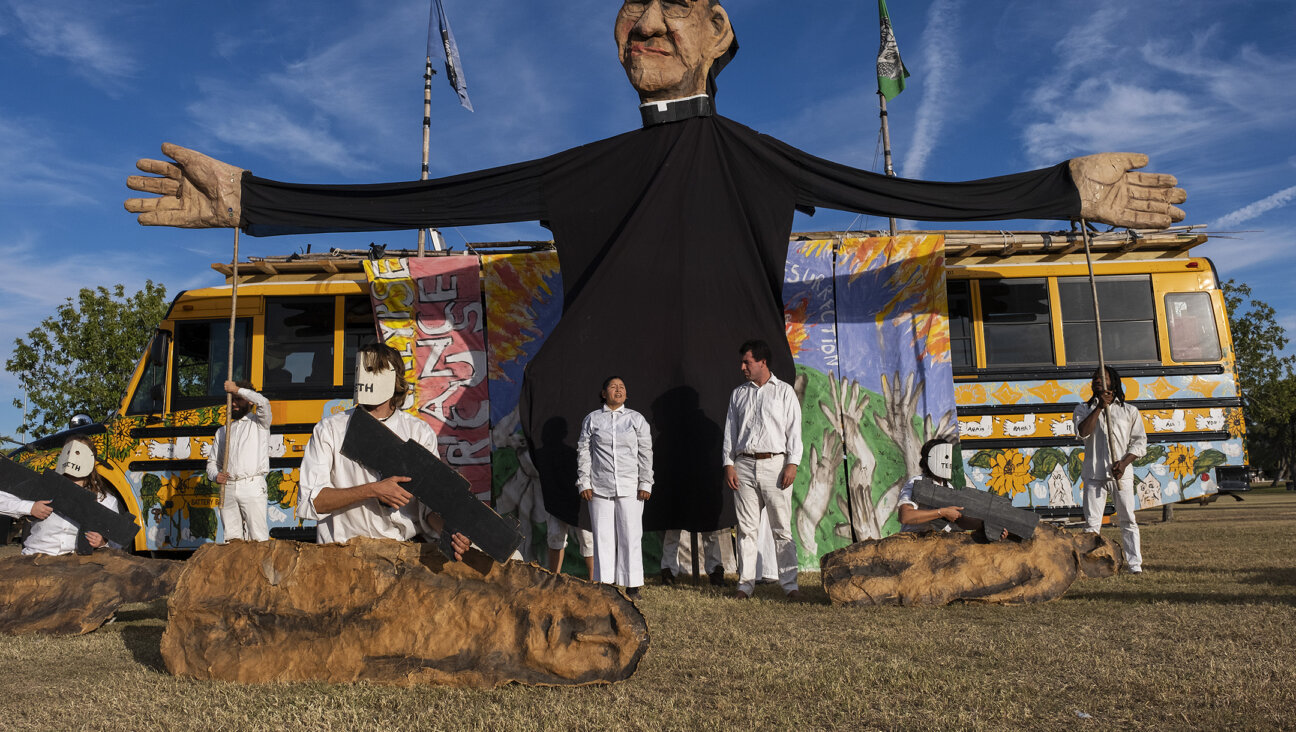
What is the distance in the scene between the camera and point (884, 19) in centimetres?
1500

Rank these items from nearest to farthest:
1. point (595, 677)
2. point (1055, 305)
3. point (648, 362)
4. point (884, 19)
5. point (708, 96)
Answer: point (595, 677) < point (648, 362) < point (708, 96) < point (1055, 305) < point (884, 19)

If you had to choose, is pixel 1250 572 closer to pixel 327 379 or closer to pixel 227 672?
pixel 227 672

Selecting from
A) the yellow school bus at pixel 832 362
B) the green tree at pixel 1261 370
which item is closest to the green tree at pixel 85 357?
the yellow school bus at pixel 832 362

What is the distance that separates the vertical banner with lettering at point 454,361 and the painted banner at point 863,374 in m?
2.91

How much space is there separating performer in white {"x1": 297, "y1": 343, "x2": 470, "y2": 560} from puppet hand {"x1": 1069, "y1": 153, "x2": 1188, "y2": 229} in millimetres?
5802

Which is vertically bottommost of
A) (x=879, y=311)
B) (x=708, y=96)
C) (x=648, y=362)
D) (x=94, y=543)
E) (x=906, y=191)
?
(x=94, y=543)

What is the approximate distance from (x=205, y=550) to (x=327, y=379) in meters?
4.71

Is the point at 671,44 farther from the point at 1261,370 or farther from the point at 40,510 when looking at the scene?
the point at 1261,370

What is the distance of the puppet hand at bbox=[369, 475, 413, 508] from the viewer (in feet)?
11.8

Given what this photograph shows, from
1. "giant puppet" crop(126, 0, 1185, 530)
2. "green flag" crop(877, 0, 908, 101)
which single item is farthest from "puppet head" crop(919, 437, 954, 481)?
"green flag" crop(877, 0, 908, 101)

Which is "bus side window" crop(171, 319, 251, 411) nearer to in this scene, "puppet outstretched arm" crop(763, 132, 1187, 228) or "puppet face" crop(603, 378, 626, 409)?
"puppet face" crop(603, 378, 626, 409)

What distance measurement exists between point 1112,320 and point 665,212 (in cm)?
499

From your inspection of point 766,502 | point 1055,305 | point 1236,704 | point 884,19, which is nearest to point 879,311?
point 1055,305

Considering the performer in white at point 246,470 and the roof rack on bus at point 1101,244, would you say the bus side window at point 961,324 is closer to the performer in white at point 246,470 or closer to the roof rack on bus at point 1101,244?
the roof rack on bus at point 1101,244
